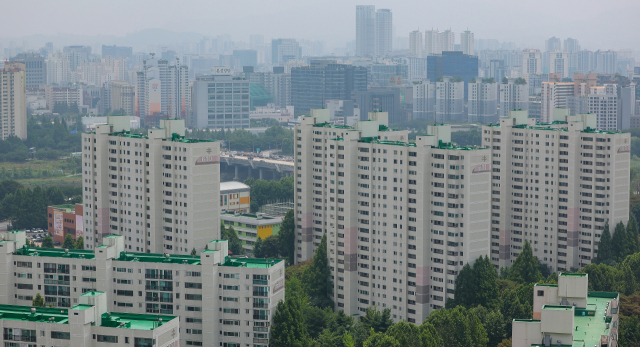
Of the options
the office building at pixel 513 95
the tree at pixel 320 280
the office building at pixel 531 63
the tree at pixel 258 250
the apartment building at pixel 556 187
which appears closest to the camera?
the tree at pixel 320 280

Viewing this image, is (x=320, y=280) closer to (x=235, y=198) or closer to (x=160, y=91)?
(x=235, y=198)

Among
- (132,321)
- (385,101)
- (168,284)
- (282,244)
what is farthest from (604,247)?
(385,101)

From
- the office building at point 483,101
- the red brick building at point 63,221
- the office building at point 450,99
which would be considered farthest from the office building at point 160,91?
the red brick building at point 63,221

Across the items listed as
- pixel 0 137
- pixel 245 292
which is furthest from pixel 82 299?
pixel 0 137

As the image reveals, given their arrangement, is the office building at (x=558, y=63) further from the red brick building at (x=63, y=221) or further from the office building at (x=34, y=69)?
the red brick building at (x=63, y=221)

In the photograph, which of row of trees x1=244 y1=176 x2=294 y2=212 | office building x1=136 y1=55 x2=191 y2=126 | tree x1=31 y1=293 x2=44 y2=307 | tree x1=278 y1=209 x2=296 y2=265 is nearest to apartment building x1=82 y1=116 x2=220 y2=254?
tree x1=278 y1=209 x2=296 y2=265

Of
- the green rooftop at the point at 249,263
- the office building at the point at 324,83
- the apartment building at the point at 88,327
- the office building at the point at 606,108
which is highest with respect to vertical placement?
the office building at the point at 324,83

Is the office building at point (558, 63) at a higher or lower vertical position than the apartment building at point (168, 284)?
higher
